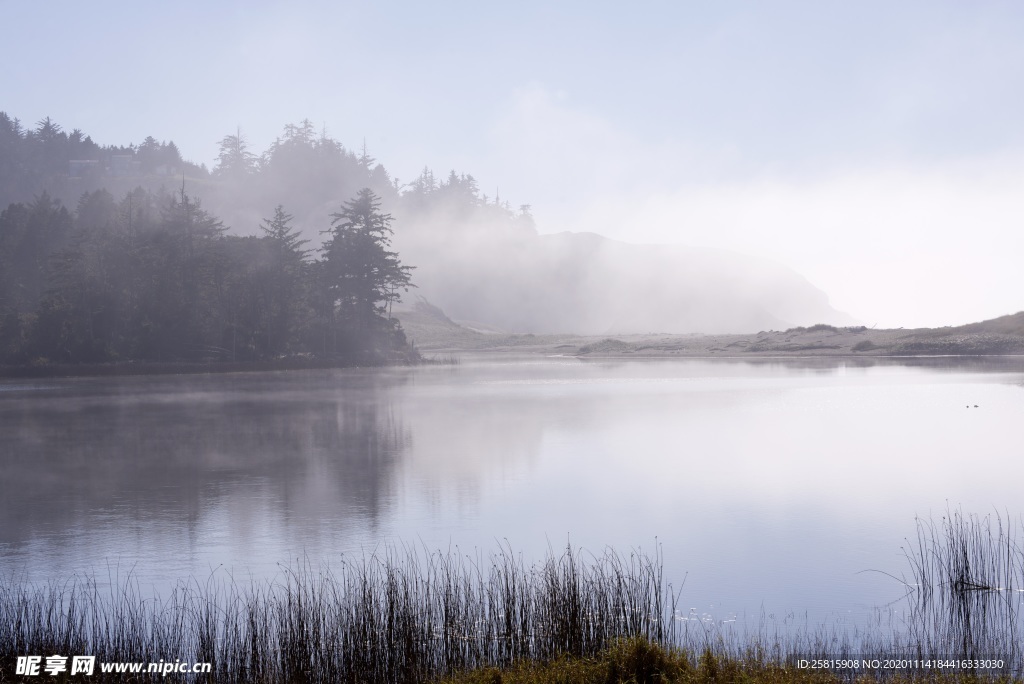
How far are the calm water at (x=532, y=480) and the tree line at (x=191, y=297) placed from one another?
950 inches

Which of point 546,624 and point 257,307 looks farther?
point 257,307

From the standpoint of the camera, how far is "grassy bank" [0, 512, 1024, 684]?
861cm

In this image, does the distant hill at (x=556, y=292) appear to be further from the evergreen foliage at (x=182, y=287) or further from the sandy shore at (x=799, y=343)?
the evergreen foliage at (x=182, y=287)

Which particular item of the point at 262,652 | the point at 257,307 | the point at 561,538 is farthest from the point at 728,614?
the point at 257,307

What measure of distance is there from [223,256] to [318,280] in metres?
10.1

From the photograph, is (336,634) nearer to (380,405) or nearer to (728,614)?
(728,614)

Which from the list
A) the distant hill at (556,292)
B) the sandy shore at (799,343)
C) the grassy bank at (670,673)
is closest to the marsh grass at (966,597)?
the grassy bank at (670,673)

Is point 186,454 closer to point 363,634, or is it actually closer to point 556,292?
point 363,634

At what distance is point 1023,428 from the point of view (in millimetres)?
27062

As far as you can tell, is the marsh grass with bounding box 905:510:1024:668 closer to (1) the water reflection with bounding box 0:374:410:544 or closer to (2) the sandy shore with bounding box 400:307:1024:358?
(1) the water reflection with bounding box 0:374:410:544

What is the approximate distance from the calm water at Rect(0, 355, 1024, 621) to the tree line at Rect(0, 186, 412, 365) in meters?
24.1

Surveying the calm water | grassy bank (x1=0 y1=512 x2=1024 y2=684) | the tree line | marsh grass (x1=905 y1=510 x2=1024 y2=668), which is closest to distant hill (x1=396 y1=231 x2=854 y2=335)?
the tree line

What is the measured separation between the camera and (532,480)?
2130 cm

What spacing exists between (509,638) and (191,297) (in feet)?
211
